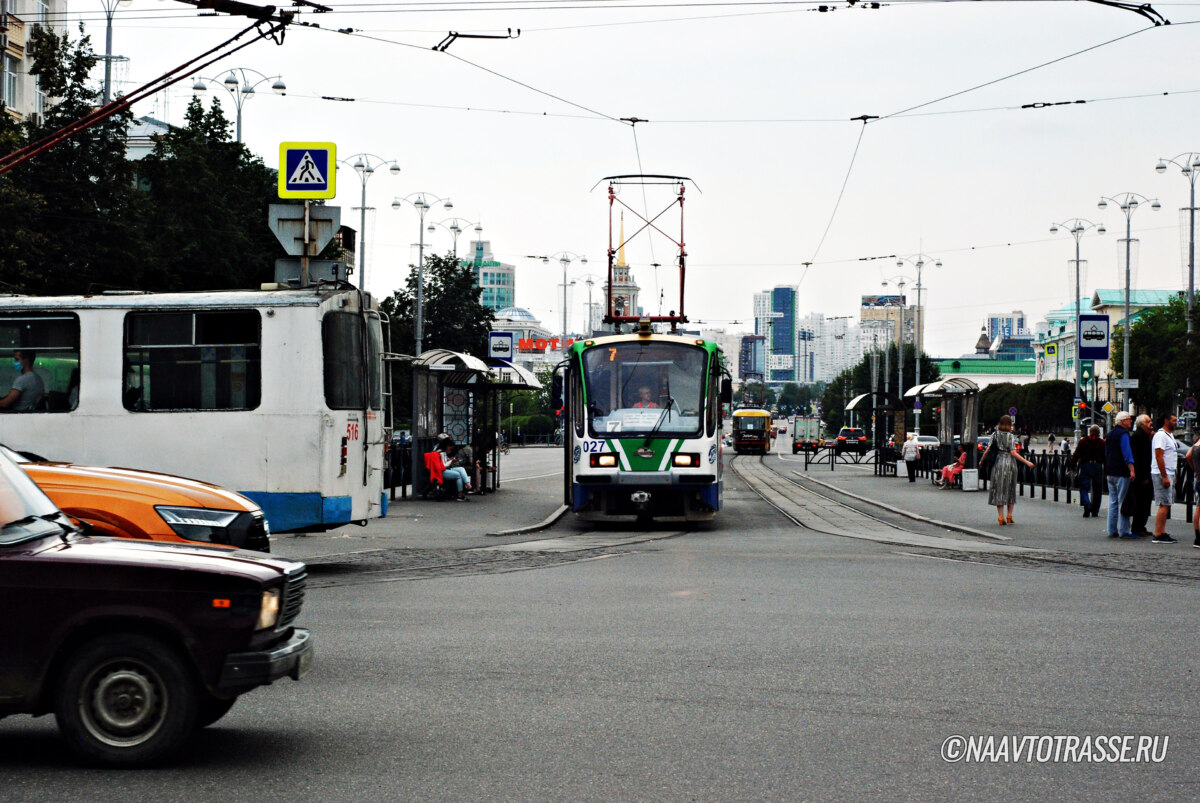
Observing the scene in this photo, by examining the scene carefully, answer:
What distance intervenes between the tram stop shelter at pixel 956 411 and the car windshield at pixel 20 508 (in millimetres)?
31467

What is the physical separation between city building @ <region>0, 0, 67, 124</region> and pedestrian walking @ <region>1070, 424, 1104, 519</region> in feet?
134

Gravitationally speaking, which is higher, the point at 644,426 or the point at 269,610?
the point at 644,426

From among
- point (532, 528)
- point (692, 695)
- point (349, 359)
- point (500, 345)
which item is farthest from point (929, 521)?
point (692, 695)

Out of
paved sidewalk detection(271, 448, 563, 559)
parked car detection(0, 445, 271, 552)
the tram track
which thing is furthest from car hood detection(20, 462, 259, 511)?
the tram track

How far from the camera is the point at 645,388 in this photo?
21.8 metres

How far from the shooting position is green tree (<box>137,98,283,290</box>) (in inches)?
1527

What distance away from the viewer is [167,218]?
130ft

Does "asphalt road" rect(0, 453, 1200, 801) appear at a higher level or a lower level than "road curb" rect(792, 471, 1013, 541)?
higher

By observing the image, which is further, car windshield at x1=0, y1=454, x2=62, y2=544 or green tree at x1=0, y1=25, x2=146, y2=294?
green tree at x1=0, y1=25, x2=146, y2=294

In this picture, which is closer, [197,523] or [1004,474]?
[197,523]

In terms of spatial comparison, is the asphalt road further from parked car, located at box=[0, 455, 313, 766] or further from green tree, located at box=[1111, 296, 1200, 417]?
green tree, located at box=[1111, 296, 1200, 417]

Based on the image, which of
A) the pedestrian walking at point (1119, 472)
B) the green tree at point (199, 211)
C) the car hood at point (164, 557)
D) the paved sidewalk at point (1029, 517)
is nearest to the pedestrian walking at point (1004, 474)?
the paved sidewalk at point (1029, 517)

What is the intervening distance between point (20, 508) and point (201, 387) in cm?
892

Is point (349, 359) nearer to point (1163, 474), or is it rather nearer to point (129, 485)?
point (129, 485)
